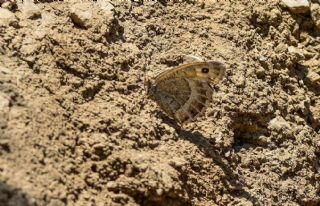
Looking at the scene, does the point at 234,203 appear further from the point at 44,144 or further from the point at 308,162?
the point at 44,144

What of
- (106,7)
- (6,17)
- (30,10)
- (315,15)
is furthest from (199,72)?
(315,15)

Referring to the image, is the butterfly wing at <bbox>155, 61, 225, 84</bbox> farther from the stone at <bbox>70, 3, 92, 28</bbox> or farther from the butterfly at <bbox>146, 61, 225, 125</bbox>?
the stone at <bbox>70, 3, 92, 28</bbox>

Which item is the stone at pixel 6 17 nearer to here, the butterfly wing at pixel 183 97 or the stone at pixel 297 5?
the butterfly wing at pixel 183 97

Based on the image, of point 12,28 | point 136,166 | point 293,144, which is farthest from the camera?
point 293,144

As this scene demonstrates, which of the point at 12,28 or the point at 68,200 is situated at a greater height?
the point at 12,28

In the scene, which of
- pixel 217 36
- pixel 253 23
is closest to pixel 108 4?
pixel 217 36

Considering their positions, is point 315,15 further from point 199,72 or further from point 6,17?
point 6,17
